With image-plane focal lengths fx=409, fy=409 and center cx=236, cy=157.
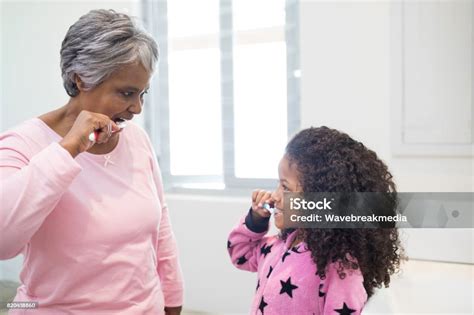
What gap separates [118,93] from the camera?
783 mm

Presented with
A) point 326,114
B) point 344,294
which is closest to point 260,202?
point 344,294

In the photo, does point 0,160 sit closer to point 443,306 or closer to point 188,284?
point 443,306

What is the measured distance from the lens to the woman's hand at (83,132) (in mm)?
673

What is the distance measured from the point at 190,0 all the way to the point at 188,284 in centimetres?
119

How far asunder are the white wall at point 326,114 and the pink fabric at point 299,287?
52 cm

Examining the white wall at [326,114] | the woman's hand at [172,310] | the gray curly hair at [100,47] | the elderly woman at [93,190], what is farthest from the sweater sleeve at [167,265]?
the white wall at [326,114]

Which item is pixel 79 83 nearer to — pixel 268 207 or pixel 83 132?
pixel 83 132

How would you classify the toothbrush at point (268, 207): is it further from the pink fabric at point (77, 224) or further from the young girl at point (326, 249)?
the pink fabric at point (77, 224)

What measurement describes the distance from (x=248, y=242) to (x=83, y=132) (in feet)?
1.43

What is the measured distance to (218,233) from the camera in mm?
1569

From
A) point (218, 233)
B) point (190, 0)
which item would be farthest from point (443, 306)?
point (190, 0)

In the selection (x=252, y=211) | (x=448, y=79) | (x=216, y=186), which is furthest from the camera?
(x=216, y=186)

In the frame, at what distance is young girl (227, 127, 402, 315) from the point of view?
0.73 metres

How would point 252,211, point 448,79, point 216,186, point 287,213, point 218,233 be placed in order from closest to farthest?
point 287,213, point 252,211, point 448,79, point 218,233, point 216,186
